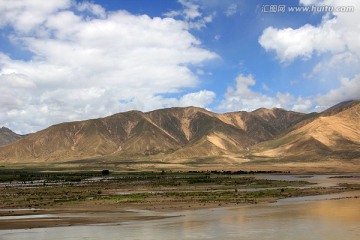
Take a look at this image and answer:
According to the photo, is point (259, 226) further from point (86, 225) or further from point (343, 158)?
point (343, 158)

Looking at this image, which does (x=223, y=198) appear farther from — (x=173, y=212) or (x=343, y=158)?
(x=343, y=158)

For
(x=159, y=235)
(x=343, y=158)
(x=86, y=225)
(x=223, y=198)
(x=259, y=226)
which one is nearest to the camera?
(x=159, y=235)

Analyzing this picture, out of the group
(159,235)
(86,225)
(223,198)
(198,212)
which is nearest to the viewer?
(159,235)

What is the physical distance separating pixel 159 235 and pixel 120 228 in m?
4.41

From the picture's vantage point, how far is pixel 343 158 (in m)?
192

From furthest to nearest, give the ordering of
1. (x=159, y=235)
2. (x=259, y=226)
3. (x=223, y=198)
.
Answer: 1. (x=223, y=198)
2. (x=259, y=226)
3. (x=159, y=235)

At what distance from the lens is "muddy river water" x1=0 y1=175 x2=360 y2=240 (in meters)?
27.5

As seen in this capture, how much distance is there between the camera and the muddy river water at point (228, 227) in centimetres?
2747

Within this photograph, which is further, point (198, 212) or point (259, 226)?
point (198, 212)

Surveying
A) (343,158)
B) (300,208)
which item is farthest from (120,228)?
(343,158)

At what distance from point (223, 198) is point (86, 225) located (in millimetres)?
22755

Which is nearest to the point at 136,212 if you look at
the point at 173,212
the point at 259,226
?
the point at 173,212

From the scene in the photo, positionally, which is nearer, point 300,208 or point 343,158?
point 300,208

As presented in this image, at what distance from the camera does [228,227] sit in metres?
30.6
